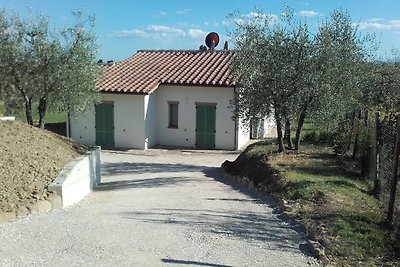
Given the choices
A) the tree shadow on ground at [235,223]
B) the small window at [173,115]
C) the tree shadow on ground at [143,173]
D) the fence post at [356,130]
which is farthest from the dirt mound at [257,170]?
the small window at [173,115]

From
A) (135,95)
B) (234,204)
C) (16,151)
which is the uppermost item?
(135,95)

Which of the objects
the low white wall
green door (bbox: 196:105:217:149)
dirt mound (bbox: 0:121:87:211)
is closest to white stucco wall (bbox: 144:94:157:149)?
green door (bbox: 196:105:217:149)

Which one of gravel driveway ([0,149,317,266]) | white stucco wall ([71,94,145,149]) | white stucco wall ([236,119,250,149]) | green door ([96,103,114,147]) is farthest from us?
green door ([96,103,114,147])

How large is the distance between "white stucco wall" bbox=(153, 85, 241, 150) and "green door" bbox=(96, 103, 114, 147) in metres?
2.23

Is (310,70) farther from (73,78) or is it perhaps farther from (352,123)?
(73,78)

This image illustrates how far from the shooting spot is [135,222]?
22.6ft

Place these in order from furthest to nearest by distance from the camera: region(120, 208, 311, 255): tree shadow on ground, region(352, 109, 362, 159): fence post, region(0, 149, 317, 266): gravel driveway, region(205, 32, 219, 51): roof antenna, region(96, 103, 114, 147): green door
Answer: region(205, 32, 219, 51): roof antenna < region(96, 103, 114, 147): green door < region(352, 109, 362, 159): fence post < region(120, 208, 311, 255): tree shadow on ground < region(0, 149, 317, 266): gravel driveway

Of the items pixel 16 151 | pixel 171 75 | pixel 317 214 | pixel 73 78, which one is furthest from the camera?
pixel 171 75

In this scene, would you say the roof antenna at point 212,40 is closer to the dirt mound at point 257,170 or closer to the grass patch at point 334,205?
the dirt mound at point 257,170

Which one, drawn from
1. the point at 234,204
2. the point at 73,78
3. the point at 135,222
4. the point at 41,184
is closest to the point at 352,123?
the point at 234,204

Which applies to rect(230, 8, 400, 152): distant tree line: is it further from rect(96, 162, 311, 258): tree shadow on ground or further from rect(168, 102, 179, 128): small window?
rect(168, 102, 179, 128): small window

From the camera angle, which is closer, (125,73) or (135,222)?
(135,222)

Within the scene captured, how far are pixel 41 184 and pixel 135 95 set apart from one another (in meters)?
11.7

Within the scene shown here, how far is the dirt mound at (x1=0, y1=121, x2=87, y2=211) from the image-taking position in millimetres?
7520
